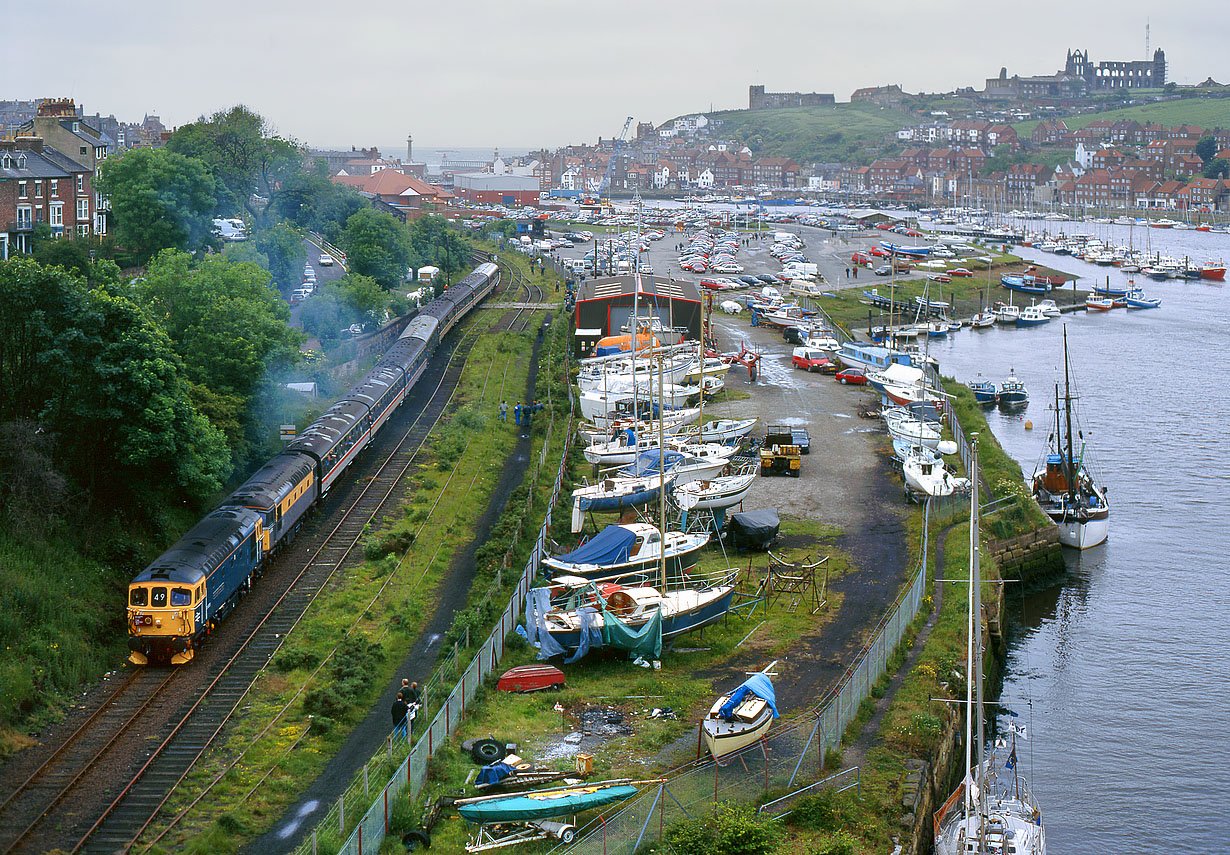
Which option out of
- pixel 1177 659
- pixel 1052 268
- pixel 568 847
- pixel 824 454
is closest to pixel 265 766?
A: pixel 568 847

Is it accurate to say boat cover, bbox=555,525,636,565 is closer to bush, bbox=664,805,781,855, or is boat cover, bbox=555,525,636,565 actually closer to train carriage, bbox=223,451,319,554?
train carriage, bbox=223,451,319,554

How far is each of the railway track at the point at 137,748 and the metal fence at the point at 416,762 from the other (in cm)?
356

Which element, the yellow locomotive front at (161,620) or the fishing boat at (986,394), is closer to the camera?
the yellow locomotive front at (161,620)

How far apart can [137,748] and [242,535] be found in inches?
326

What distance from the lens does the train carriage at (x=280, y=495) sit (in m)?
34.0

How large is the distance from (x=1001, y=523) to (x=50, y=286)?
102 ft

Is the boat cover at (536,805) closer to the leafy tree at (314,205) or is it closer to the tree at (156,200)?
the tree at (156,200)

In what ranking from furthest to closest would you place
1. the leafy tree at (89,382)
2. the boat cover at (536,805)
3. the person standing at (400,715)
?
the leafy tree at (89,382) < the person standing at (400,715) < the boat cover at (536,805)

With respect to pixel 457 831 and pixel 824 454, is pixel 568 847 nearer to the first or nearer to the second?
pixel 457 831

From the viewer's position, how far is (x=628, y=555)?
32719 millimetres

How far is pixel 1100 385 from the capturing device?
2923 inches

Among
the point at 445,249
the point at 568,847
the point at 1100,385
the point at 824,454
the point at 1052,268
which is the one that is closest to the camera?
the point at 568,847

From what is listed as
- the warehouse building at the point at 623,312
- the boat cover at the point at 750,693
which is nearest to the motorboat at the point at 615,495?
the boat cover at the point at 750,693

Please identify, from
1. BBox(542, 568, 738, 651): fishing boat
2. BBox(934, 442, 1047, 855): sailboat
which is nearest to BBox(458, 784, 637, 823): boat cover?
BBox(934, 442, 1047, 855): sailboat
